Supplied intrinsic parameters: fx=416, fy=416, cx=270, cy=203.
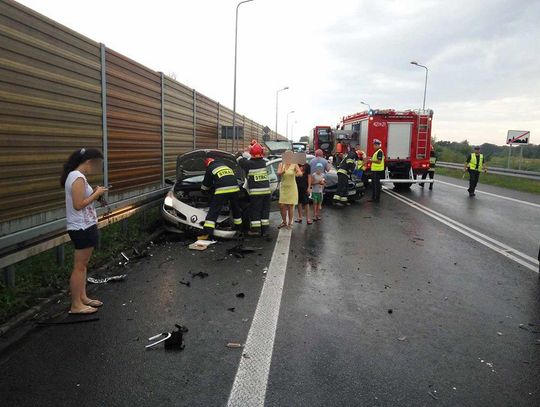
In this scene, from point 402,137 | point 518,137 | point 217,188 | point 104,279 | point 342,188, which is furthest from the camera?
point 518,137

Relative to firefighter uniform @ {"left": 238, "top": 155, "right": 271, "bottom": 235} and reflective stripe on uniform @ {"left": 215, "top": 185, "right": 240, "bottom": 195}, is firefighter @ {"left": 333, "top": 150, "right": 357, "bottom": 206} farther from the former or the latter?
reflective stripe on uniform @ {"left": 215, "top": 185, "right": 240, "bottom": 195}

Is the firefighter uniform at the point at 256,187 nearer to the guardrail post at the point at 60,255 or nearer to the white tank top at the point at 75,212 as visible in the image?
the guardrail post at the point at 60,255

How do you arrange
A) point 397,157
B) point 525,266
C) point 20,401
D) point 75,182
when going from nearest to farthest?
point 20,401, point 75,182, point 525,266, point 397,157

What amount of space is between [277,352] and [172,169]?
7.91 metres

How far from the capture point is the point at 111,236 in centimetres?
704

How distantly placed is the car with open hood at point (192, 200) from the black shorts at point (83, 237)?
335 cm

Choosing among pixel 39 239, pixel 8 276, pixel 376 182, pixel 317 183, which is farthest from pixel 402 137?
pixel 8 276

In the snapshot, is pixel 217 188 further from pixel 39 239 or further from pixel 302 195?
pixel 39 239


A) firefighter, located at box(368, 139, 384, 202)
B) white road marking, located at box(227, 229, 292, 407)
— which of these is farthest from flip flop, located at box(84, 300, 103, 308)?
firefighter, located at box(368, 139, 384, 202)

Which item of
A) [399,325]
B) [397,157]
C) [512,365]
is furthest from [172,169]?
[397,157]

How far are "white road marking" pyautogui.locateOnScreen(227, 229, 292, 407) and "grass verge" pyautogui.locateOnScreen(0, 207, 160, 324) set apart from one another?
2.33 metres

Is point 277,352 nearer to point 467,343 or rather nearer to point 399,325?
point 399,325

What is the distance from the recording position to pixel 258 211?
26.9ft

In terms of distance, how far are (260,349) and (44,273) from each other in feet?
10.1
